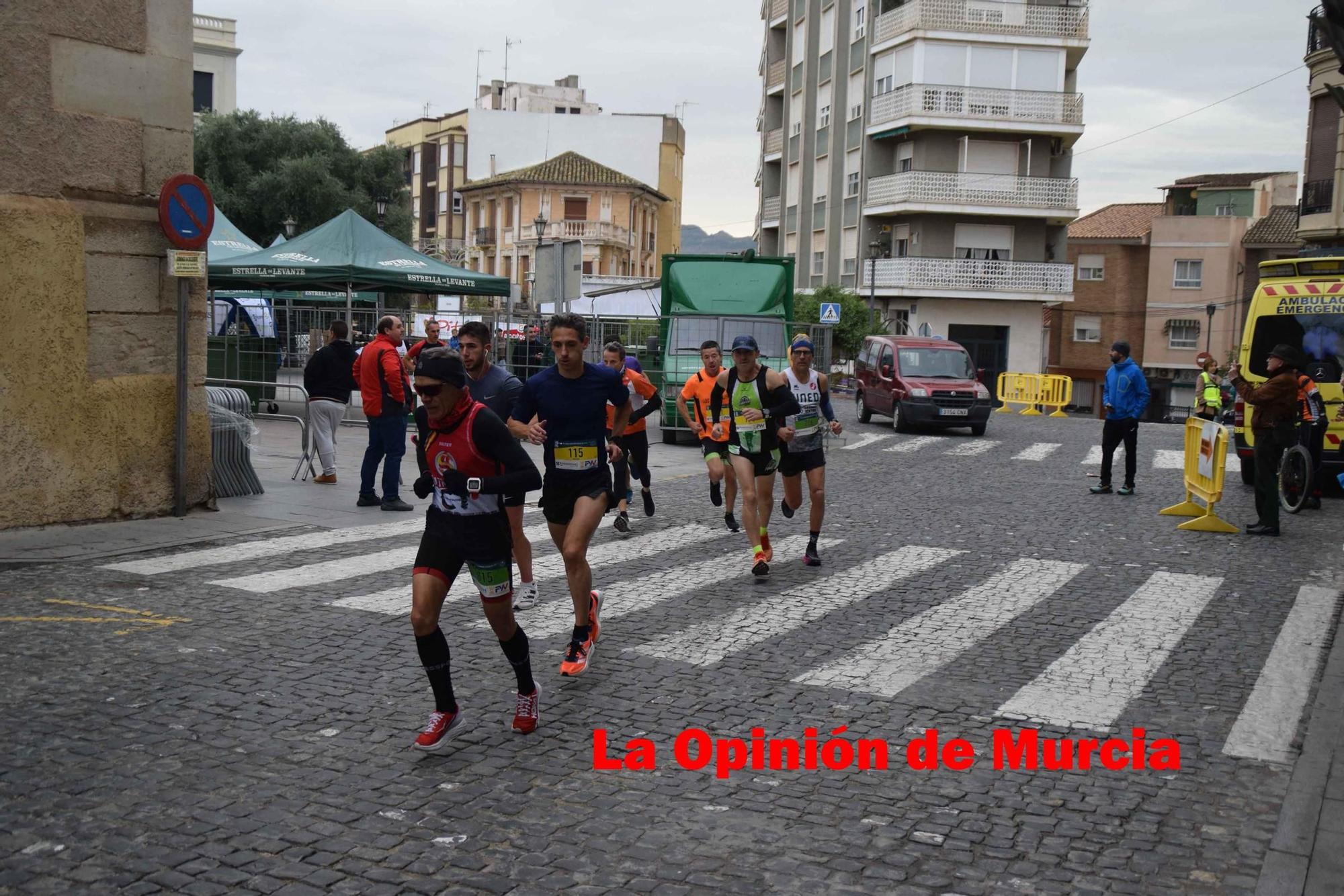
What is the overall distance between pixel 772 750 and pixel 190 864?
2.52 metres

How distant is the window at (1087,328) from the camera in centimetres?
5938

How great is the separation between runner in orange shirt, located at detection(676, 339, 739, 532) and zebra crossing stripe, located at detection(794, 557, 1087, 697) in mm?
2548

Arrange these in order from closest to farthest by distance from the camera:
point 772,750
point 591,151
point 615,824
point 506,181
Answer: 1. point 615,824
2. point 772,750
3. point 506,181
4. point 591,151

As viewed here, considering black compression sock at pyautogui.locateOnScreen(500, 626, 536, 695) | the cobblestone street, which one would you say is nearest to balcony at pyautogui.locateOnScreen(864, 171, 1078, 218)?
the cobblestone street

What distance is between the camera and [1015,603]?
9.31 meters

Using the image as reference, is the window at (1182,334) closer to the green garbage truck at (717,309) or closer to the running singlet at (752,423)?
the green garbage truck at (717,309)

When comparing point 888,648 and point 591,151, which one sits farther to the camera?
point 591,151

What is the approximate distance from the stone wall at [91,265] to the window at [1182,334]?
53.7 metres

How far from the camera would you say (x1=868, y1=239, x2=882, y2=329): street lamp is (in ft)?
135

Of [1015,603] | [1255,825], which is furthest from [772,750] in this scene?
[1015,603]

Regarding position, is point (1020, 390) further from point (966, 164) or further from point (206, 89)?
point (206, 89)

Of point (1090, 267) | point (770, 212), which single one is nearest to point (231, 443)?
point (770, 212)

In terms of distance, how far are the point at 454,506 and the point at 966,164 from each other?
45165 millimetres

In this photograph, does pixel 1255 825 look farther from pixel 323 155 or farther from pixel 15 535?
pixel 323 155
